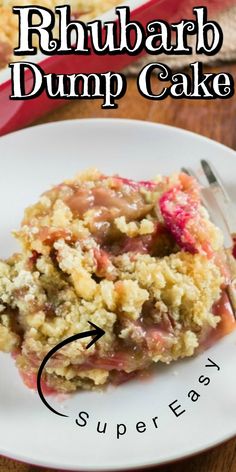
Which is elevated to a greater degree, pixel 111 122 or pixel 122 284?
pixel 111 122

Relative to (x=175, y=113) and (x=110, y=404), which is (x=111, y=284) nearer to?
(x=110, y=404)

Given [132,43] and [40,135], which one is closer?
[40,135]

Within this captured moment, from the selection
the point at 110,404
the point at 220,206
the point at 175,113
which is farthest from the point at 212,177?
the point at 110,404

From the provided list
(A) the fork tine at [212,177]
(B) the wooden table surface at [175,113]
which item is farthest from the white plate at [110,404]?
(B) the wooden table surface at [175,113]

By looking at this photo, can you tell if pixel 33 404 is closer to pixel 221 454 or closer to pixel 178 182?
pixel 221 454

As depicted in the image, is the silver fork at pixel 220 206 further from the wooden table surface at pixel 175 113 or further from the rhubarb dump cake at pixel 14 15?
the rhubarb dump cake at pixel 14 15

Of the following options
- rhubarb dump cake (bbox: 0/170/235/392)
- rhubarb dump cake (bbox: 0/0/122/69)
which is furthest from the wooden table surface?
rhubarb dump cake (bbox: 0/170/235/392)

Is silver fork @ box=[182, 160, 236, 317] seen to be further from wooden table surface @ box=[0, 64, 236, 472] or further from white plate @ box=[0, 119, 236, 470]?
wooden table surface @ box=[0, 64, 236, 472]

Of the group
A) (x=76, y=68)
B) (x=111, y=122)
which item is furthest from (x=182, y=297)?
(x=76, y=68)
